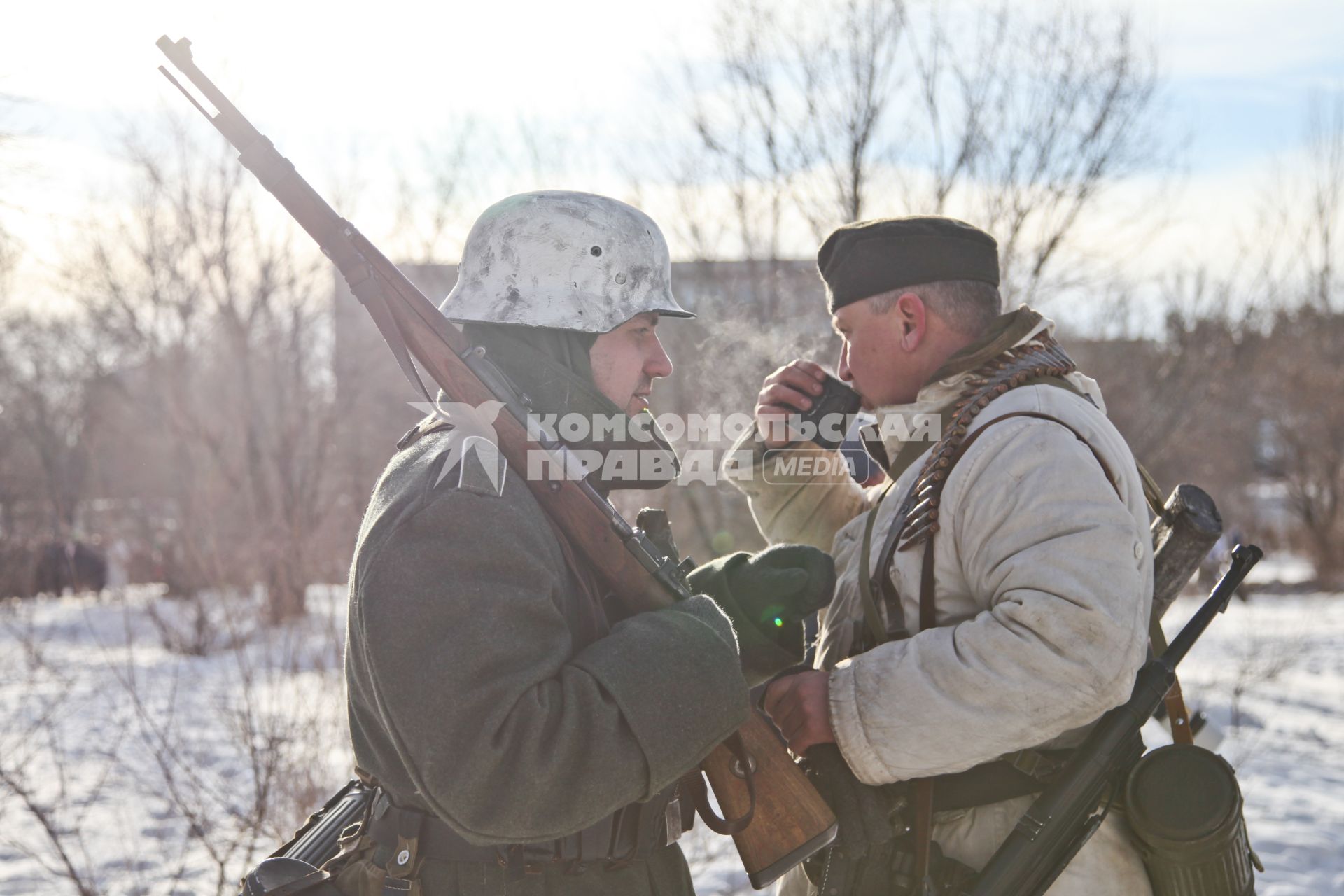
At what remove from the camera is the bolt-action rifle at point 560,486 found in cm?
209

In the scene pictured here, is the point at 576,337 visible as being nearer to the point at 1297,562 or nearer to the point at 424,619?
the point at 424,619

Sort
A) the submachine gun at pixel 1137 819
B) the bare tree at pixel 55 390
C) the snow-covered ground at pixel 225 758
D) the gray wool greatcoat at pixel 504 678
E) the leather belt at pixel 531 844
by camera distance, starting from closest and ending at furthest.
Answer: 1. the gray wool greatcoat at pixel 504 678
2. the leather belt at pixel 531 844
3. the submachine gun at pixel 1137 819
4. the snow-covered ground at pixel 225 758
5. the bare tree at pixel 55 390

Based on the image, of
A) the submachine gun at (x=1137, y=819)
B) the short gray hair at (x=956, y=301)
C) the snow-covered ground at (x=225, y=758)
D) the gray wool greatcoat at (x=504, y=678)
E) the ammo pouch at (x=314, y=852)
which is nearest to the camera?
the gray wool greatcoat at (x=504, y=678)

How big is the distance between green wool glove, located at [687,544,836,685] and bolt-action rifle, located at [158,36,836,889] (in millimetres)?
186

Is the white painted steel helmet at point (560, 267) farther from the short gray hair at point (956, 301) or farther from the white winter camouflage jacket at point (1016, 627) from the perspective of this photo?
the white winter camouflage jacket at point (1016, 627)

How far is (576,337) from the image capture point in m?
2.35

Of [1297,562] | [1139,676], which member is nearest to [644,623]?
[1139,676]

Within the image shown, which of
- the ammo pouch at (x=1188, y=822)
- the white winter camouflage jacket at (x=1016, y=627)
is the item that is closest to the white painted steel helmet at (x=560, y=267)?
the white winter camouflage jacket at (x=1016, y=627)

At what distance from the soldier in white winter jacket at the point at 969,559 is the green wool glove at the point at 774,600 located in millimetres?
134

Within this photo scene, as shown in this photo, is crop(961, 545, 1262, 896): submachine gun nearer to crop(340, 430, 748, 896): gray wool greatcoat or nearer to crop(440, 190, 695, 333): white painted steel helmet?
crop(340, 430, 748, 896): gray wool greatcoat

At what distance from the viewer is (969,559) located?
94.2 inches

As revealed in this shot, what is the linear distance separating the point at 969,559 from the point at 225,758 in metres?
6.14

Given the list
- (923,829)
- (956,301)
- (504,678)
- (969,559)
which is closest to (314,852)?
(504,678)

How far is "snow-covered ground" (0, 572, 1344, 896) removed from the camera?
191 inches
